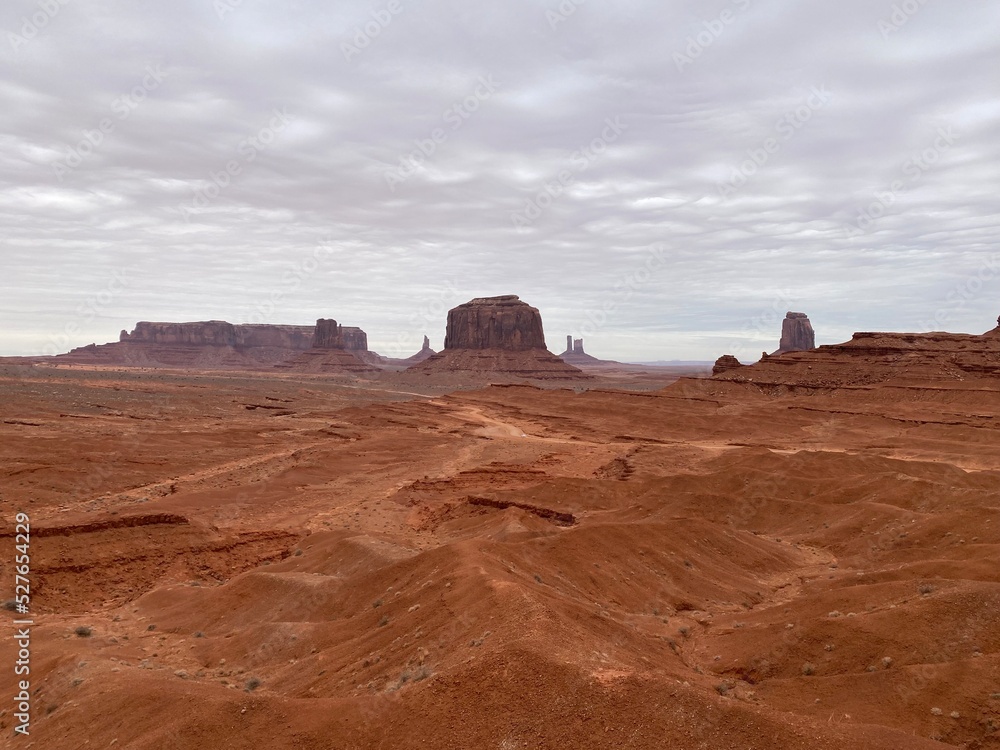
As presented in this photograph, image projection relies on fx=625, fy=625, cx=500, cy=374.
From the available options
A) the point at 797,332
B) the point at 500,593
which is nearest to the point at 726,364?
the point at 500,593

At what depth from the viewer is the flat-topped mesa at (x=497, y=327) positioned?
17575 centimetres

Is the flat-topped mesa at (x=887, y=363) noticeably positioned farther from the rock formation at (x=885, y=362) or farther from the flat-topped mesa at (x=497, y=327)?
the flat-topped mesa at (x=497, y=327)

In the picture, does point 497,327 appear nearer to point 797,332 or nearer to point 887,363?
point 797,332

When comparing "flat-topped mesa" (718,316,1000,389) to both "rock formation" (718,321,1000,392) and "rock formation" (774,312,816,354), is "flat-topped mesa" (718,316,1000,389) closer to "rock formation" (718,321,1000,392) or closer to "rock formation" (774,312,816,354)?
"rock formation" (718,321,1000,392)

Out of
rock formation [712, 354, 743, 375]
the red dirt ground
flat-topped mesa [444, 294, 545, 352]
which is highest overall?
flat-topped mesa [444, 294, 545, 352]

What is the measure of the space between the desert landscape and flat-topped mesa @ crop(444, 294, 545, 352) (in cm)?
13020

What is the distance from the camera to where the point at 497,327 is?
177 meters

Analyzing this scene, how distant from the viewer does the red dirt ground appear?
320 inches

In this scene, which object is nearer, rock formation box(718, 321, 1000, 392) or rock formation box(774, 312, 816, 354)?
rock formation box(718, 321, 1000, 392)

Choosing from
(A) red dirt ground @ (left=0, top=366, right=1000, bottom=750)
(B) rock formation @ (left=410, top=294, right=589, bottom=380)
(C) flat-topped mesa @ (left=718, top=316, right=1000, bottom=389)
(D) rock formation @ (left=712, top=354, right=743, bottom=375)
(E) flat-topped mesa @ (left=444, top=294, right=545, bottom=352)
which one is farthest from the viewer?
(E) flat-topped mesa @ (left=444, top=294, right=545, bottom=352)

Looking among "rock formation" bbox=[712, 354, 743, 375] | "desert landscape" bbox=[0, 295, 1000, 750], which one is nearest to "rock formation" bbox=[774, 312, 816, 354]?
"rock formation" bbox=[712, 354, 743, 375]

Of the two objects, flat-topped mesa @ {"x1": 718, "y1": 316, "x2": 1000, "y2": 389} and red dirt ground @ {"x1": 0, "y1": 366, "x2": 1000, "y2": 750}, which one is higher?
flat-topped mesa @ {"x1": 718, "y1": 316, "x2": 1000, "y2": 389}

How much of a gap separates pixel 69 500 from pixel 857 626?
2901 cm

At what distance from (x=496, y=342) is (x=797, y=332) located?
86489 millimetres
